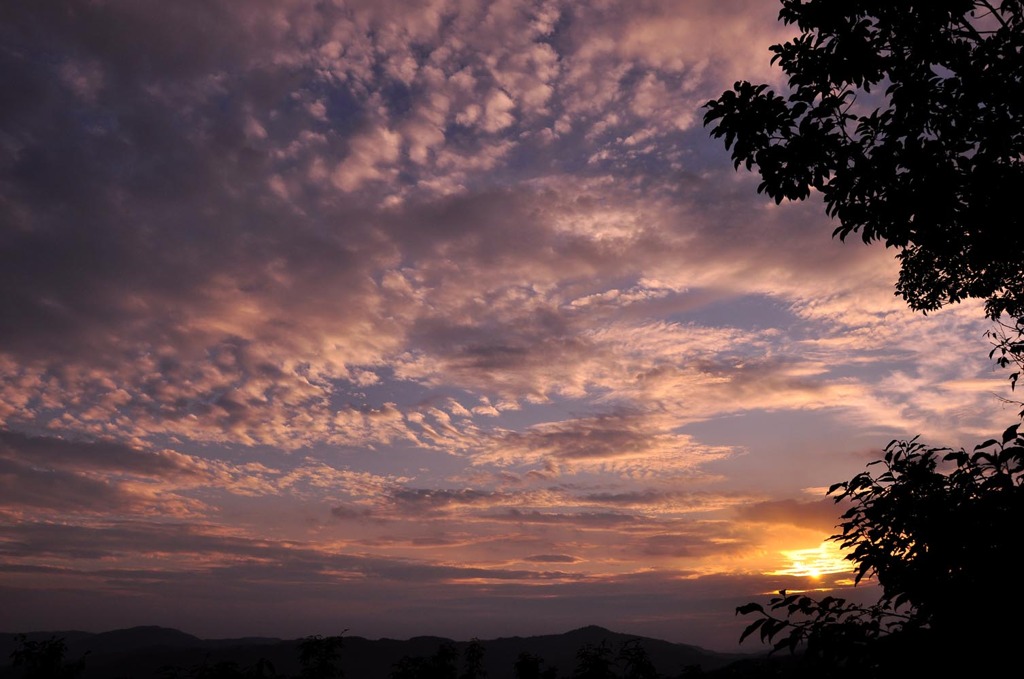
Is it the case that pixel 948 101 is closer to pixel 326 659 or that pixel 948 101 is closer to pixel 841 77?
pixel 841 77

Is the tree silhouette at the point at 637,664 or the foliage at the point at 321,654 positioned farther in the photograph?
the foliage at the point at 321,654

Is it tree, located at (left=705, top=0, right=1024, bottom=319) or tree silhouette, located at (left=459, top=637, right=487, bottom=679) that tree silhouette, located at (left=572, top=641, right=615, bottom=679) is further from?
tree, located at (left=705, top=0, right=1024, bottom=319)

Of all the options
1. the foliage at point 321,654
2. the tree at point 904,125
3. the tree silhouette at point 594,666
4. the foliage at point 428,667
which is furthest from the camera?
the foliage at point 428,667

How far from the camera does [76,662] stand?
113 feet

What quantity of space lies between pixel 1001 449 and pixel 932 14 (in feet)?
26.9

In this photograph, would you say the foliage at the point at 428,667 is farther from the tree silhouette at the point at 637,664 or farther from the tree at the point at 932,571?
the tree at the point at 932,571

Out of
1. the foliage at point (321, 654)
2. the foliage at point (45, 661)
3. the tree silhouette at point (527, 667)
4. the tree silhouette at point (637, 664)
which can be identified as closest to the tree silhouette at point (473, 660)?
the tree silhouette at point (527, 667)

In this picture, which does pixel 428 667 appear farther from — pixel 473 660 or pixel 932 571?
pixel 932 571

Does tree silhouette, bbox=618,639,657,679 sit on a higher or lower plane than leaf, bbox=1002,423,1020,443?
lower

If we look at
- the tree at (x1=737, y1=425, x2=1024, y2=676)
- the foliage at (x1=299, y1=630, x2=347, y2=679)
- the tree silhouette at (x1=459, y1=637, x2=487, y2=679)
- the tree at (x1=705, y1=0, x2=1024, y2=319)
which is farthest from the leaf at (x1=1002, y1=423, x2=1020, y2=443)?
the tree silhouette at (x1=459, y1=637, x2=487, y2=679)

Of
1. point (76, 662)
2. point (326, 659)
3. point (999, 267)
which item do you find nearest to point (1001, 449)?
point (999, 267)

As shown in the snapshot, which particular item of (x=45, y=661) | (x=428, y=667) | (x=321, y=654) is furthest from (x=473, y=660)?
(x=45, y=661)

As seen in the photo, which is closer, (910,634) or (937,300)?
(910,634)

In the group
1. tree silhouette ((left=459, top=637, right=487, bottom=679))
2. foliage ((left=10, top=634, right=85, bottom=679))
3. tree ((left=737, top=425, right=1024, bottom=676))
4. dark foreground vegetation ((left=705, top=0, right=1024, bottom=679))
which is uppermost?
dark foreground vegetation ((left=705, top=0, right=1024, bottom=679))
